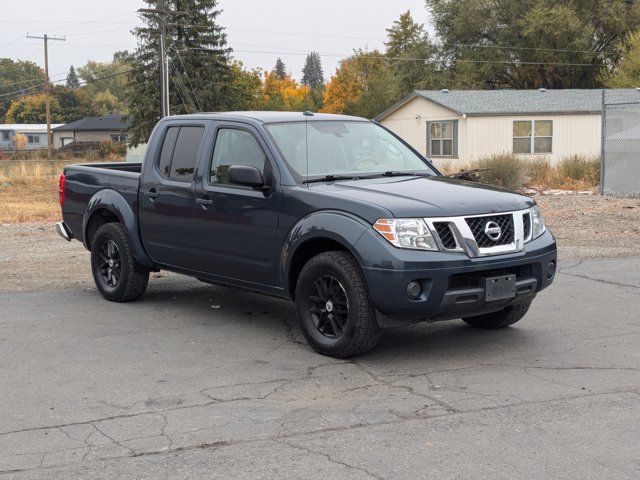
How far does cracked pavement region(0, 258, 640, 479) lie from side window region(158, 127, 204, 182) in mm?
1377

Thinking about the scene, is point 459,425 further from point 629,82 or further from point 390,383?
point 629,82

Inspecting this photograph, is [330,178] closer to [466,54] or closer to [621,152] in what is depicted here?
[621,152]

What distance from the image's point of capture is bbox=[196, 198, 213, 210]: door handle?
746cm

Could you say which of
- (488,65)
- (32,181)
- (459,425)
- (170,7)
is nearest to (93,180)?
(459,425)

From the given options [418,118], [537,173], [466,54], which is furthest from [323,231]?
[466,54]

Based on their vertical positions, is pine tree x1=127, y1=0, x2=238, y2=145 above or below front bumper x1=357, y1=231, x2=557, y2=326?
above

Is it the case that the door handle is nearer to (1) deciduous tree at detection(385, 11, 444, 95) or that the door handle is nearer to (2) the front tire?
(2) the front tire

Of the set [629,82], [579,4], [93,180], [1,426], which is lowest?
[1,426]

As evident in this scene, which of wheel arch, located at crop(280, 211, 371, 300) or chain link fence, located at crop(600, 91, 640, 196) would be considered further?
chain link fence, located at crop(600, 91, 640, 196)

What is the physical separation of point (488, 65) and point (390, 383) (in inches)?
2054

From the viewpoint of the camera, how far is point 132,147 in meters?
60.4

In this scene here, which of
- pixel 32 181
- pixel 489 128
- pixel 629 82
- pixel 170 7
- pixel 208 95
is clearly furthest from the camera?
pixel 170 7

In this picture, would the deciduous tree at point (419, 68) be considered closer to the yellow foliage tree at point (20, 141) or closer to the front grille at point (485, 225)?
the front grille at point (485, 225)

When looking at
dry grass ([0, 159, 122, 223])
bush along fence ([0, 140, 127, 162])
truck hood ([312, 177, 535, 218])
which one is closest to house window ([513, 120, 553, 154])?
dry grass ([0, 159, 122, 223])
